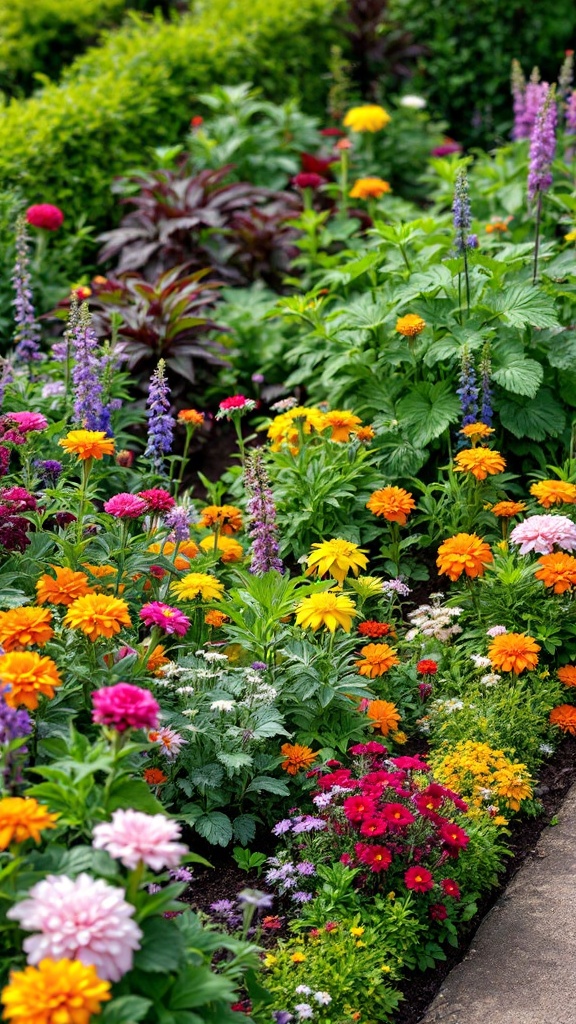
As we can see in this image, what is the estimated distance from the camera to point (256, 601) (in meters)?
3.80

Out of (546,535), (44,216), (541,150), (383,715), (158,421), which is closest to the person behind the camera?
(383,715)

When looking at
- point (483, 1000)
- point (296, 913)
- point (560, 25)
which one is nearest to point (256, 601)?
point (296, 913)

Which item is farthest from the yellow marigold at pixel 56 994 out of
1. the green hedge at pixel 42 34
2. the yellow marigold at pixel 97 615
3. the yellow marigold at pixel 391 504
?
the green hedge at pixel 42 34

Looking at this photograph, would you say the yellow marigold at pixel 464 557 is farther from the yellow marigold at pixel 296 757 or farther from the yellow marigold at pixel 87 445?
the yellow marigold at pixel 87 445

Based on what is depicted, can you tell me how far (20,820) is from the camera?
2342 millimetres

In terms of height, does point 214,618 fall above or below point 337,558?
below

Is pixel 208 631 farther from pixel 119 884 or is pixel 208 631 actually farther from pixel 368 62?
pixel 368 62

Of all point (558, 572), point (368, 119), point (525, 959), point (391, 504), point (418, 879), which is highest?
point (368, 119)

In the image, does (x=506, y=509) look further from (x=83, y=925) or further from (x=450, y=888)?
(x=83, y=925)

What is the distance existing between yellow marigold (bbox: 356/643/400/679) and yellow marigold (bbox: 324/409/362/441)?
1.02m

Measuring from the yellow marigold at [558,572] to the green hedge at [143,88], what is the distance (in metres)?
3.95

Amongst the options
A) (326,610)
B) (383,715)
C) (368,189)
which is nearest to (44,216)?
(368,189)

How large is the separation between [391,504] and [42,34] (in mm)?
7319

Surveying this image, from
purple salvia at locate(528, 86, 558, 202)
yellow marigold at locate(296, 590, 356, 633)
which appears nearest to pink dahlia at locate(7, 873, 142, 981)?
→ yellow marigold at locate(296, 590, 356, 633)
